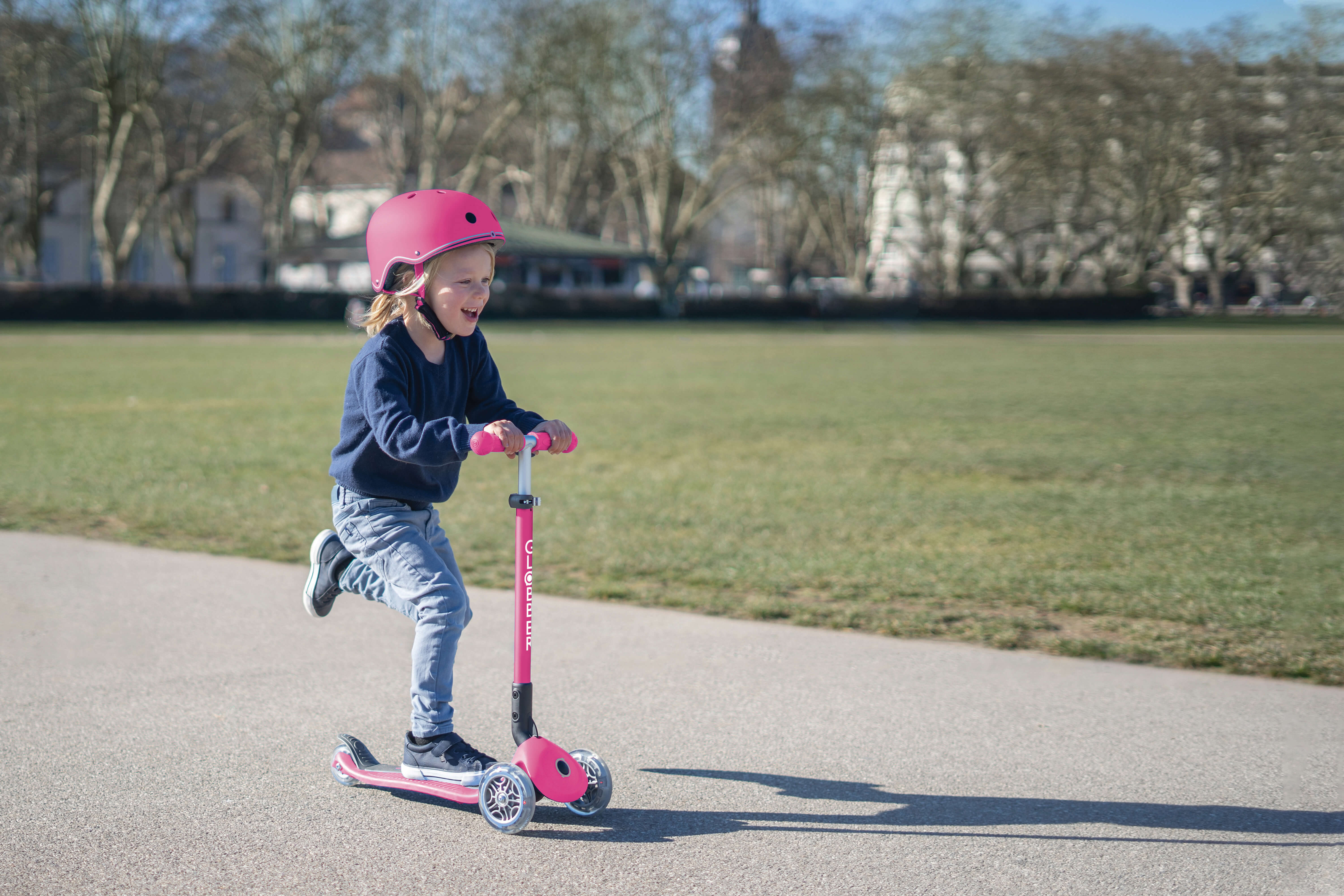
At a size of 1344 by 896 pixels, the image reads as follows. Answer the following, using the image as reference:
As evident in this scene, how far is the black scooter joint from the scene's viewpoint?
335 centimetres

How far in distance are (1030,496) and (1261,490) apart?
6.46 ft

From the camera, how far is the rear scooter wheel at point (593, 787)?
132 inches

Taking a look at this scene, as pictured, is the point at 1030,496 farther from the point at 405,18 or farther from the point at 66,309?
the point at 405,18

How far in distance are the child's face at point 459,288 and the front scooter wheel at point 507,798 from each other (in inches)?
47.0

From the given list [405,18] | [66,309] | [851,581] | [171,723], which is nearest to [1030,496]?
[851,581]

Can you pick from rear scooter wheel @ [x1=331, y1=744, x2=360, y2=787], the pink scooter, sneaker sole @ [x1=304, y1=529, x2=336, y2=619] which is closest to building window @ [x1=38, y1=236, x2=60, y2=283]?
sneaker sole @ [x1=304, y1=529, x2=336, y2=619]

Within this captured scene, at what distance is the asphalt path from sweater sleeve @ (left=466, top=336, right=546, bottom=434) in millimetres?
1085

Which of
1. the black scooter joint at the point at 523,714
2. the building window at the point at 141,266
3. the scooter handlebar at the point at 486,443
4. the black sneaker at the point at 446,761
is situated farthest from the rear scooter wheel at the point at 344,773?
the building window at the point at 141,266

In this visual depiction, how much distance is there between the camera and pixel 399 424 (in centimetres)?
313

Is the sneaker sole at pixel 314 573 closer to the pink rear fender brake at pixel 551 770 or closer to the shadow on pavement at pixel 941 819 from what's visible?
the shadow on pavement at pixel 941 819

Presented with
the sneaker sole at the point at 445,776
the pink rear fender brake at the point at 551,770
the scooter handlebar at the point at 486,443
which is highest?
the scooter handlebar at the point at 486,443

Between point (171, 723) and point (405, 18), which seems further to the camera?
point (405, 18)

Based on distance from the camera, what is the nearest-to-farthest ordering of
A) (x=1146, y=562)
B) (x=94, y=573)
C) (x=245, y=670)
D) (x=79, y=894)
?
1. (x=79, y=894)
2. (x=245, y=670)
3. (x=94, y=573)
4. (x=1146, y=562)

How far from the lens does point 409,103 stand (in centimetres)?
5828
